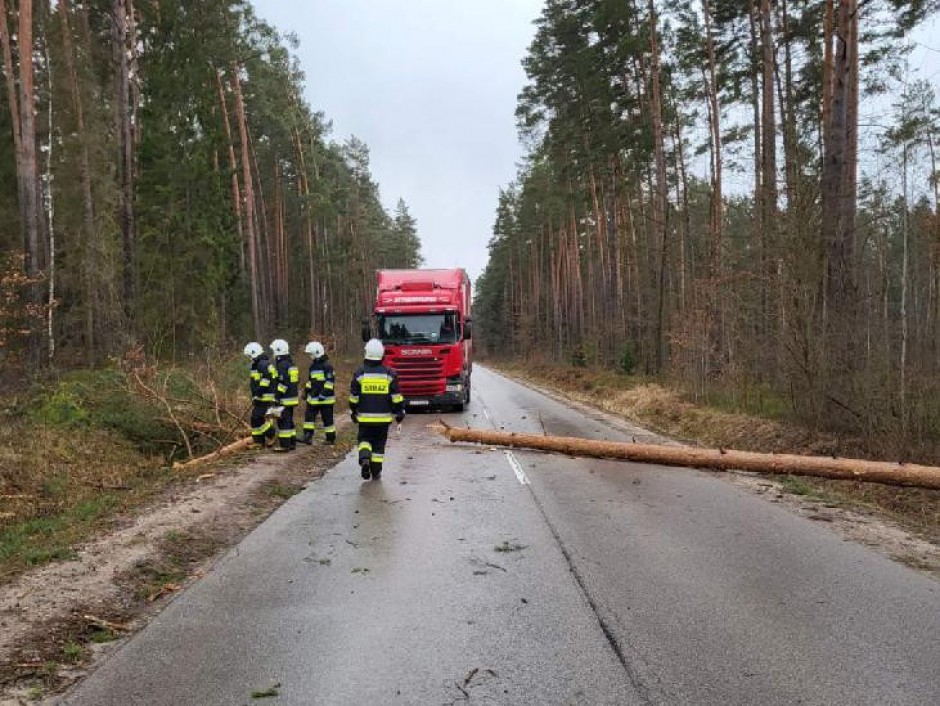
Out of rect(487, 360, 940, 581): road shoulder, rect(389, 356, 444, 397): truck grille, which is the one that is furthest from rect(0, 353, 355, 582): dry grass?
rect(487, 360, 940, 581): road shoulder

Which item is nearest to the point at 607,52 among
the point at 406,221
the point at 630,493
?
the point at 630,493

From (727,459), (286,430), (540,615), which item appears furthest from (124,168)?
(540,615)

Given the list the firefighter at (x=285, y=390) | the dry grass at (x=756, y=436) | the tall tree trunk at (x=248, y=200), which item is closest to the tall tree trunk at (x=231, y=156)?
the tall tree trunk at (x=248, y=200)

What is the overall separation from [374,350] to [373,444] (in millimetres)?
1304

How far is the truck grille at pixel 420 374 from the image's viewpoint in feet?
59.5

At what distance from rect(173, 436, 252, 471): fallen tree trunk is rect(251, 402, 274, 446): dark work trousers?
237 mm

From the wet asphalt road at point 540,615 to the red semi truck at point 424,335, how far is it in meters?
10.5

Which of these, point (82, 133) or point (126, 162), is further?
point (82, 133)

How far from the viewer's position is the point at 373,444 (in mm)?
9461

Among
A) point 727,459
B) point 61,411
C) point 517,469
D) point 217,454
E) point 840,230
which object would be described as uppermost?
point 840,230

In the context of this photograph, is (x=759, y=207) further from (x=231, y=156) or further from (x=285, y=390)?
(x=231, y=156)

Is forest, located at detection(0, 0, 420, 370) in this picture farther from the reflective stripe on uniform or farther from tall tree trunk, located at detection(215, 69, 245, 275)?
the reflective stripe on uniform

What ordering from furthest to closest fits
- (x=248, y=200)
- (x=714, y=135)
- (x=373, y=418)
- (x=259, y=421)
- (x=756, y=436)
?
1. (x=248, y=200)
2. (x=714, y=135)
3. (x=756, y=436)
4. (x=259, y=421)
5. (x=373, y=418)

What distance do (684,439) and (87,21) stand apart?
26.3 m
